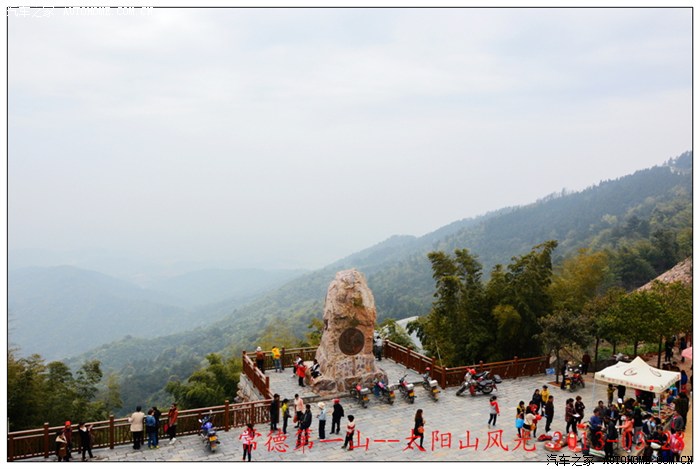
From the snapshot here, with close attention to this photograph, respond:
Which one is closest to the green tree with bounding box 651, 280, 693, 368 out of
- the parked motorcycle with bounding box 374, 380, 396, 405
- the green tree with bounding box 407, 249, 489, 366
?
the green tree with bounding box 407, 249, 489, 366

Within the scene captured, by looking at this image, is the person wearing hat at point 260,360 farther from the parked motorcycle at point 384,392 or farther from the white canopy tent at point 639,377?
the white canopy tent at point 639,377

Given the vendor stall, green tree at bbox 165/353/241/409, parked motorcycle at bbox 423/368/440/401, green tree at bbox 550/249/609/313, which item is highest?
green tree at bbox 550/249/609/313

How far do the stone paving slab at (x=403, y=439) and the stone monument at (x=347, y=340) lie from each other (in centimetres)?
60

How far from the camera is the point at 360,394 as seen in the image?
46.3 feet

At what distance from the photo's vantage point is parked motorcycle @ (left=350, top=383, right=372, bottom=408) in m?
14.0

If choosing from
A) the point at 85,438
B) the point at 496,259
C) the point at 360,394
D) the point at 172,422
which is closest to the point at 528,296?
the point at 360,394

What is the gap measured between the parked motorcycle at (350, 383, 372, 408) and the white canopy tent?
5657 millimetres

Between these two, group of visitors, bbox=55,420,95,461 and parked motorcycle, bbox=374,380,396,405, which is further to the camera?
parked motorcycle, bbox=374,380,396,405

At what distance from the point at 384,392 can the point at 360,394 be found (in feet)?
2.36

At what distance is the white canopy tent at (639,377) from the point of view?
11.7 meters

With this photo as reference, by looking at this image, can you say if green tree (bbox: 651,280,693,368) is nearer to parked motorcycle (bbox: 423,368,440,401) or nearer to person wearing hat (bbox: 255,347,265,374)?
parked motorcycle (bbox: 423,368,440,401)

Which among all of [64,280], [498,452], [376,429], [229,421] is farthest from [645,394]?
[64,280]

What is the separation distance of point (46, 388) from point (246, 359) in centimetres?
944

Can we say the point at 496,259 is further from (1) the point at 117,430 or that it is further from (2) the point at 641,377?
(1) the point at 117,430
